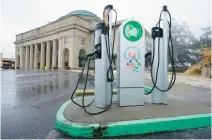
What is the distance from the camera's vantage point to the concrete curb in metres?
2.10

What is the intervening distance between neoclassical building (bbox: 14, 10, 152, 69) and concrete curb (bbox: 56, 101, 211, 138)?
1364 inches

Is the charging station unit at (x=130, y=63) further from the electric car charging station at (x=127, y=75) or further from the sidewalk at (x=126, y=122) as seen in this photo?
the sidewalk at (x=126, y=122)

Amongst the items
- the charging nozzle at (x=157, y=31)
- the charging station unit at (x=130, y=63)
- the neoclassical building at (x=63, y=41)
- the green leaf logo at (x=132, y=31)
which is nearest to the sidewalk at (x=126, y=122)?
the charging station unit at (x=130, y=63)

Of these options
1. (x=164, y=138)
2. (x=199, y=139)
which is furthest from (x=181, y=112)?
(x=164, y=138)

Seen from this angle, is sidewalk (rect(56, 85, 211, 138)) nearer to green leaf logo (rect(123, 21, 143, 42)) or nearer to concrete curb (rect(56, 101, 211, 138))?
concrete curb (rect(56, 101, 211, 138))

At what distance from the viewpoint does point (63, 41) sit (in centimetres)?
4403

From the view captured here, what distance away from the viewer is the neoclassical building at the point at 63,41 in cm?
4200

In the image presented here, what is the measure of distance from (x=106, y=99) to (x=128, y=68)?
0.89m

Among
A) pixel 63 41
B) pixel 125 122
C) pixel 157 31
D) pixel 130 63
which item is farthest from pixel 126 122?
pixel 63 41

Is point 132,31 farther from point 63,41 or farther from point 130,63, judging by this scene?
point 63,41

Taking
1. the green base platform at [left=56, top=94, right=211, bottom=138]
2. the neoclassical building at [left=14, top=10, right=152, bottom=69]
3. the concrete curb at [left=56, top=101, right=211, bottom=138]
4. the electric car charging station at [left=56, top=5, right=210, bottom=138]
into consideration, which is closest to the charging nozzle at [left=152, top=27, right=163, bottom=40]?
the electric car charging station at [left=56, top=5, right=210, bottom=138]

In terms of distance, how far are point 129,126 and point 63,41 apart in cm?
4520

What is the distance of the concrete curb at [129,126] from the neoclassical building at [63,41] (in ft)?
Result: 114

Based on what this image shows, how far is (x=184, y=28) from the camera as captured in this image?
3881 centimetres
